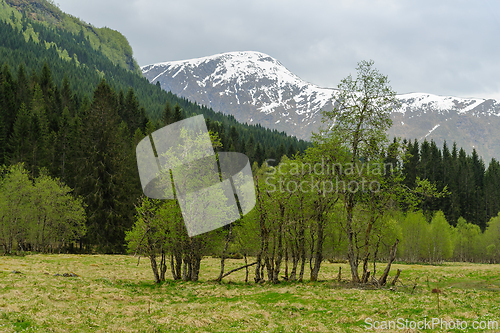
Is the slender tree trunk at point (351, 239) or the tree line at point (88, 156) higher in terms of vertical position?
the tree line at point (88, 156)

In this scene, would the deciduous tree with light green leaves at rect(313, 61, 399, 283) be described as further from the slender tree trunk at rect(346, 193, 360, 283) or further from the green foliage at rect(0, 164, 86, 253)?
the green foliage at rect(0, 164, 86, 253)

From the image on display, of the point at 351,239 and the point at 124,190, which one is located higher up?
the point at 124,190

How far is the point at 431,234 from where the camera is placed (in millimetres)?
88438

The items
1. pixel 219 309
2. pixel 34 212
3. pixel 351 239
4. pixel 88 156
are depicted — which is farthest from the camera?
pixel 88 156

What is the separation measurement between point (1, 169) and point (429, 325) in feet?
217

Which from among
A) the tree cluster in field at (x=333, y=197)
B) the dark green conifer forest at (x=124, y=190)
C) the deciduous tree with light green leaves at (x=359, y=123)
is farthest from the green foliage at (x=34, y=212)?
the deciduous tree with light green leaves at (x=359, y=123)

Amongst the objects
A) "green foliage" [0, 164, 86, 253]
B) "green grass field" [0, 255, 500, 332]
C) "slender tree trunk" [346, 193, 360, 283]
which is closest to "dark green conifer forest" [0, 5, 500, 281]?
"green foliage" [0, 164, 86, 253]

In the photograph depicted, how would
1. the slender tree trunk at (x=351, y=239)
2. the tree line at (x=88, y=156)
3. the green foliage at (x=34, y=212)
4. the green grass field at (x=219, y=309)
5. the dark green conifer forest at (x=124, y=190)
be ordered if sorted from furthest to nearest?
the tree line at (x=88, y=156)
the green foliage at (x=34, y=212)
the dark green conifer forest at (x=124, y=190)
the slender tree trunk at (x=351, y=239)
the green grass field at (x=219, y=309)

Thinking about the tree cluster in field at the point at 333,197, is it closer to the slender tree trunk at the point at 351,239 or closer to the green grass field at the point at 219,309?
the slender tree trunk at the point at 351,239

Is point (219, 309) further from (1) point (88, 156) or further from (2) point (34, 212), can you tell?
(1) point (88, 156)

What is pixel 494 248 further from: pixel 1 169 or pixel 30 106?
pixel 30 106

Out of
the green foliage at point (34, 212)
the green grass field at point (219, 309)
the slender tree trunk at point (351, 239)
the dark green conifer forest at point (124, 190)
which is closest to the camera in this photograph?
the green grass field at point (219, 309)

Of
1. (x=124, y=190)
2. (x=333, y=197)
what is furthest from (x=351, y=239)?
(x=124, y=190)

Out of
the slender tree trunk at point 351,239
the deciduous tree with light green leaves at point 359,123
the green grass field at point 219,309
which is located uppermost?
the deciduous tree with light green leaves at point 359,123
